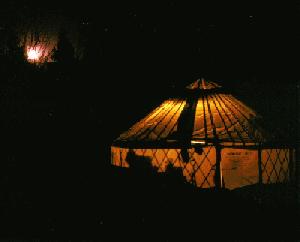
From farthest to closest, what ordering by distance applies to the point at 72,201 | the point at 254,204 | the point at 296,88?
the point at 296,88 → the point at 72,201 → the point at 254,204

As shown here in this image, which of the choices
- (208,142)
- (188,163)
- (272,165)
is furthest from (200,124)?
(272,165)

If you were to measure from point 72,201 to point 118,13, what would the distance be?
13.3ft

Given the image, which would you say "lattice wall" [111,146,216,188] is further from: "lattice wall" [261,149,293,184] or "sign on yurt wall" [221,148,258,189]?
"lattice wall" [261,149,293,184]

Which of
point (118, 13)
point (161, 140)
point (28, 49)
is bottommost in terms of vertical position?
point (161, 140)

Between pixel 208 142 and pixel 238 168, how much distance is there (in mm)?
1375

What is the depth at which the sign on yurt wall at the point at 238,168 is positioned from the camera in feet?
18.0

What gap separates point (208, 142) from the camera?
4.34m

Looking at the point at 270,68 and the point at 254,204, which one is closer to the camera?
the point at 254,204

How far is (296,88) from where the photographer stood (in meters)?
7.41

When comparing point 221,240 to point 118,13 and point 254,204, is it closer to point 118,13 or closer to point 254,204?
point 254,204

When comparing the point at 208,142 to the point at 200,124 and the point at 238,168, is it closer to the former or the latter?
the point at 200,124

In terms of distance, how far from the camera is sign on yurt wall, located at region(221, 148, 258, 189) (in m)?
5.48

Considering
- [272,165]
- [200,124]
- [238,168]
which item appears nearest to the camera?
[200,124]

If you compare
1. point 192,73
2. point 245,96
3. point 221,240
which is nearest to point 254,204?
point 221,240
